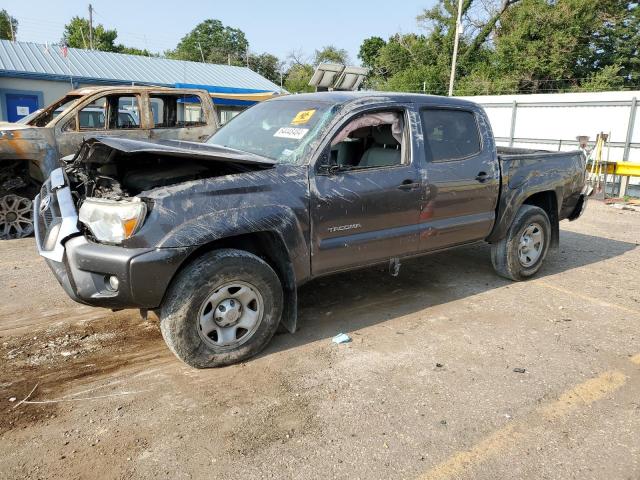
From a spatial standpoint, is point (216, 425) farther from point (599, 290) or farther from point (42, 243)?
point (599, 290)

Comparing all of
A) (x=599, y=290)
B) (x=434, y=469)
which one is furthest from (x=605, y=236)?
(x=434, y=469)

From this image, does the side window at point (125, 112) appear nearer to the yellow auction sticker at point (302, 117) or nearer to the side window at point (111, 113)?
the side window at point (111, 113)

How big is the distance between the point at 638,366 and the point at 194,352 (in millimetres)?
3278

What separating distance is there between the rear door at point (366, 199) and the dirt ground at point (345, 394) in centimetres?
72

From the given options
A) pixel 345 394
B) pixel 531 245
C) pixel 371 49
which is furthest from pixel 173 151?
pixel 371 49

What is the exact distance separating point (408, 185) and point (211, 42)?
277 feet

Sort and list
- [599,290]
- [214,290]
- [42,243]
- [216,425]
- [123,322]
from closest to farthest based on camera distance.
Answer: [216,425] < [214,290] < [42,243] < [123,322] < [599,290]

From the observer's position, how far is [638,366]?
3734 millimetres

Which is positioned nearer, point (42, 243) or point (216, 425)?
point (216, 425)

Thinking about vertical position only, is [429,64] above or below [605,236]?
above

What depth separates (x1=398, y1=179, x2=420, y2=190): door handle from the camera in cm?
414

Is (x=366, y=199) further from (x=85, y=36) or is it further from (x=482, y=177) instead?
(x=85, y=36)

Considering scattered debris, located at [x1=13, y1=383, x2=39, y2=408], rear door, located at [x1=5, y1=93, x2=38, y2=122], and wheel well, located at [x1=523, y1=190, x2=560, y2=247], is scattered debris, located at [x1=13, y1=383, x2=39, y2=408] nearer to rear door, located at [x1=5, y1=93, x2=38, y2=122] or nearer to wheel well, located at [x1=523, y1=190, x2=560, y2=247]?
wheel well, located at [x1=523, y1=190, x2=560, y2=247]

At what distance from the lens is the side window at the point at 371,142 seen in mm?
4051
